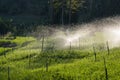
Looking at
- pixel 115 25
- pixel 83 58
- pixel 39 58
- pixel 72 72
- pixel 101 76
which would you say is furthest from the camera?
pixel 115 25

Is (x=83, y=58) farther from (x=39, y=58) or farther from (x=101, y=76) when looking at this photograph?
(x=101, y=76)

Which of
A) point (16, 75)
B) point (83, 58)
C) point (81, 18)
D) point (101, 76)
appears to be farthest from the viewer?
point (81, 18)

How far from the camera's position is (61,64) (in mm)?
54500

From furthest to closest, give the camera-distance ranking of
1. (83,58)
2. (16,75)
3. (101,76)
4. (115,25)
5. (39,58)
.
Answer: (115,25), (39,58), (83,58), (16,75), (101,76)

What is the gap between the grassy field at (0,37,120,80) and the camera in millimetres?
46156

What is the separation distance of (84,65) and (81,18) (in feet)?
244

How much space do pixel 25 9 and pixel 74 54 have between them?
96148mm

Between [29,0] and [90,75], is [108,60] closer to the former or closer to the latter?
[90,75]

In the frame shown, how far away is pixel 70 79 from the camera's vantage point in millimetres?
45562

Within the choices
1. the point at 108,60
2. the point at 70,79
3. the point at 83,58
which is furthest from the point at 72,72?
the point at 83,58

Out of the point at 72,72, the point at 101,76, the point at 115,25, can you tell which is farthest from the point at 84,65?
the point at 115,25

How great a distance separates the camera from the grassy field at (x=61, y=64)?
4616 centimetres

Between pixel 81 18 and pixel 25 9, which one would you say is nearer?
pixel 81 18

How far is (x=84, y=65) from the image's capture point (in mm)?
50156
